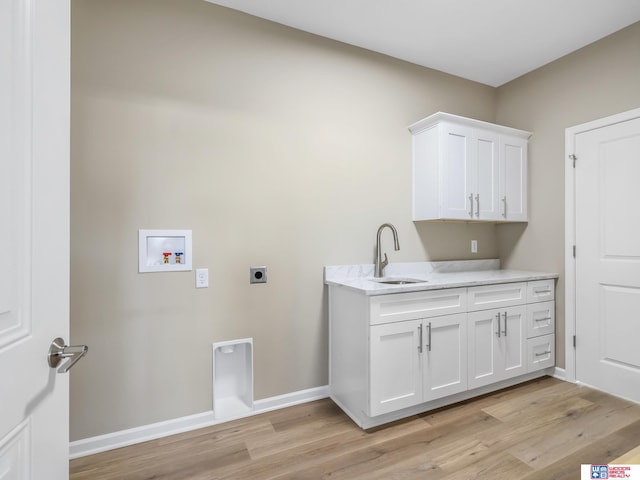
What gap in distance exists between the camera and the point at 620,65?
2.41 m

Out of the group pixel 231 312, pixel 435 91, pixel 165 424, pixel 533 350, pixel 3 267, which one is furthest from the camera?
pixel 435 91

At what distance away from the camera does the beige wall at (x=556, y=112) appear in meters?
2.41

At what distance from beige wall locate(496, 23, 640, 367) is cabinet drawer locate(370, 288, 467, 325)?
49.3 inches

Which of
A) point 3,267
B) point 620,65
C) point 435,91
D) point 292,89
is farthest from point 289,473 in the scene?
point 620,65

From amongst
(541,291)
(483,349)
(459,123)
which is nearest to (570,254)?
(541,291)

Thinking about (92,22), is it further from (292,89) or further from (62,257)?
(62,257)

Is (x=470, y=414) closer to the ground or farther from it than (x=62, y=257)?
closer to the ground

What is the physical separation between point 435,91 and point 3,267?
3259mm

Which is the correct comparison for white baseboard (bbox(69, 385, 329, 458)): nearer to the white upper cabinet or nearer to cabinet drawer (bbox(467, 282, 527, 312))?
cabinet drawer (bbox(467, 282, 527, 312))

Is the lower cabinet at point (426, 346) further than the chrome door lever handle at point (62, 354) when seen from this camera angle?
Yes

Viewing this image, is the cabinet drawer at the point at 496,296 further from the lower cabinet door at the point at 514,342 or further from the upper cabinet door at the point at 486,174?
the upper cabinet door at the point at 486,174

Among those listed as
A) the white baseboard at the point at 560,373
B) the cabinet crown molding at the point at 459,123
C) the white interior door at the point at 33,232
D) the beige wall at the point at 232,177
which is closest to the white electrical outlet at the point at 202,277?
the beige wall at the point at 232,177

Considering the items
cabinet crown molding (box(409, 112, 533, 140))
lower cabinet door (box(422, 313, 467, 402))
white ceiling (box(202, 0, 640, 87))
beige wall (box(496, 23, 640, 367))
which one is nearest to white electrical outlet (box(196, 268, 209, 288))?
lower cabinet door (box(422, 313, 467, 402))

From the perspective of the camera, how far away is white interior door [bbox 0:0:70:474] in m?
0.58
